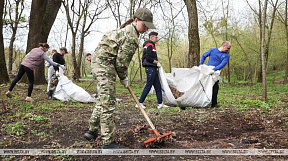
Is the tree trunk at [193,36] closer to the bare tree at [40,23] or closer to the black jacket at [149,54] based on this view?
the black jacket at [149,54]

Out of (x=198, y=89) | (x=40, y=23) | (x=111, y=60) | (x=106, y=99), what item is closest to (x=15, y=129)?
(x=106, y=99)

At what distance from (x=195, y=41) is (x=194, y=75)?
2799 millimetres

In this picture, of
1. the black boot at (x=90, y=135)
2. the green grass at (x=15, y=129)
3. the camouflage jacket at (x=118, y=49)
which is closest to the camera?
the camouflage jacket at (x=118, y=49)

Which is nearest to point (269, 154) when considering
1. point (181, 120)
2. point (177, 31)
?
point (181, 120)

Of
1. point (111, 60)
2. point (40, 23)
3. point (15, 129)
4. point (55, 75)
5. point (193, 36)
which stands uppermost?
point (40, 23)

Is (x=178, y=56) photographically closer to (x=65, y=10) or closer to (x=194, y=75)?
(x=65, y=10)

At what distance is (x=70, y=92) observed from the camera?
628 cm

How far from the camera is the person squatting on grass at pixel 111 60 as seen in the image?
2.55 meters

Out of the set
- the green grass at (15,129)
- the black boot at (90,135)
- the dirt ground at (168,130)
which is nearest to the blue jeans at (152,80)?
the dirt ground at (168,130)

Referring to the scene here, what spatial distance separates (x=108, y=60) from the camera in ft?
8.66

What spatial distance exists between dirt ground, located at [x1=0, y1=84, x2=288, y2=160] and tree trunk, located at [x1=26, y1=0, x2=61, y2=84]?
552 cm

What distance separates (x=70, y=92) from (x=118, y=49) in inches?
163

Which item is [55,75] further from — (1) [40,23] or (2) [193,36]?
(2) [193,36]

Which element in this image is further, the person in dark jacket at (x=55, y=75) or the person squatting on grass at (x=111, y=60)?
the person in dark jacket at (x=55, y=75)
